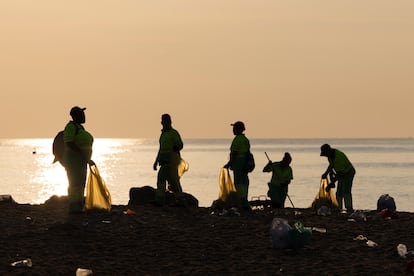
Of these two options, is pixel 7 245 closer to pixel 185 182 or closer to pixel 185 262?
pixel 185 262

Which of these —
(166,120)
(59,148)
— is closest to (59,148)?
(59,148)

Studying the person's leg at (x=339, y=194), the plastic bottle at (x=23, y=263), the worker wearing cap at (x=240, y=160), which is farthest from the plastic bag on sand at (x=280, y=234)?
the person's leg at (x=339, y=194)

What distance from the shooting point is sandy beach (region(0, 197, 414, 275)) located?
1470 cm

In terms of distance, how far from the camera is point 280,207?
74.0 ft

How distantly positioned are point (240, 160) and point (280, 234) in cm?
533

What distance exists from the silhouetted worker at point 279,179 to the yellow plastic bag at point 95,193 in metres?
4.47

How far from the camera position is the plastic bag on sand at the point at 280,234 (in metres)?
15.8

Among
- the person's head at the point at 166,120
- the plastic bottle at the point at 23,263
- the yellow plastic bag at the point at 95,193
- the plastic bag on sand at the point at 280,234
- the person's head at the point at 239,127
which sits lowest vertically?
the plastic bottle at the point at 23,263

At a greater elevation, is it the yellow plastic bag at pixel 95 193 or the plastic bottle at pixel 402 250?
the yellow plastic bag at pixel 95 193

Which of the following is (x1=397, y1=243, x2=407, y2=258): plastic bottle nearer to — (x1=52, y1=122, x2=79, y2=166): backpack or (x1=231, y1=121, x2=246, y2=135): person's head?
(x1=231, y1=121, x2=246, y2=135): person's head

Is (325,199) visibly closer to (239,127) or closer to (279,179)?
(279,179)

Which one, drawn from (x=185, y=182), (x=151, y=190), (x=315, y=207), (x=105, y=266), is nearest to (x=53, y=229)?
(x=105, y=266)

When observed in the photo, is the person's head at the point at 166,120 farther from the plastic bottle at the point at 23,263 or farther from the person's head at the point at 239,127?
the plastic bottle at the point at 23,263

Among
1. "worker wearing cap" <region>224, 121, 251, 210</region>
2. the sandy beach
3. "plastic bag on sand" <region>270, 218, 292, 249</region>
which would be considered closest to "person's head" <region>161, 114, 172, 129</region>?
"worker wearing cap" <region>224, 121, 251, 210</region>
